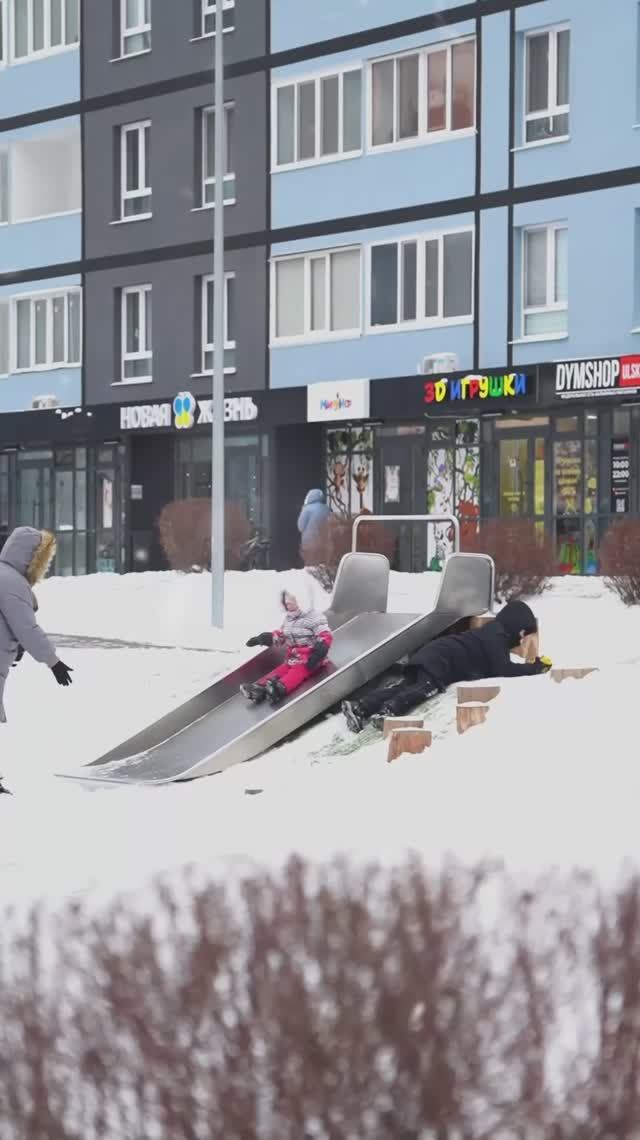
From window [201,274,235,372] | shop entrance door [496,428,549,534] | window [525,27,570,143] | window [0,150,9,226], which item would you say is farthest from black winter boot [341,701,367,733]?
window [0,150,9,226]

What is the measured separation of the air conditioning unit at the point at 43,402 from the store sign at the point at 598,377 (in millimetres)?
11982

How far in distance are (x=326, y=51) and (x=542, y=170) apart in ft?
16.4

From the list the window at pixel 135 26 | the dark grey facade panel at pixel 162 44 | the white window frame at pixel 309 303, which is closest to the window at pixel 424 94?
the white window frame at pixel 309 303

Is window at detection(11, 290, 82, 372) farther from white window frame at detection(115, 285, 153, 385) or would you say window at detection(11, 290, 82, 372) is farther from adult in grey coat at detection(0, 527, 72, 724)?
adult in grey coat at detection(0, 527, 72, 724)

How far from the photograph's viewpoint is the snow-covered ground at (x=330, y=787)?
614cm

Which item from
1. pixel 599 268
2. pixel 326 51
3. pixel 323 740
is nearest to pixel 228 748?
pixel 323 740

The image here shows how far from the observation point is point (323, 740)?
13.4 metres

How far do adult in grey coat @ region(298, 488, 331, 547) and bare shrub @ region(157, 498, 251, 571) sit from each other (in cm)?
160

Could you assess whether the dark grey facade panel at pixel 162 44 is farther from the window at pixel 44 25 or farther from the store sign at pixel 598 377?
the store sign at pixel 598 377

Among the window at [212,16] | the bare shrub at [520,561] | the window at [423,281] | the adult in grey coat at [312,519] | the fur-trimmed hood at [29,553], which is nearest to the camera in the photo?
the fur-trimmed hood at [29,553]

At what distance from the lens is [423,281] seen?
29281mm

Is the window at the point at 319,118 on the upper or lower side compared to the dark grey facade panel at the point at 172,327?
upper

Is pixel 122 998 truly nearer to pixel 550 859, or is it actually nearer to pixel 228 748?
pixel 550 859

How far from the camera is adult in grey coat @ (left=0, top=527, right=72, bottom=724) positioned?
36.7 ft
